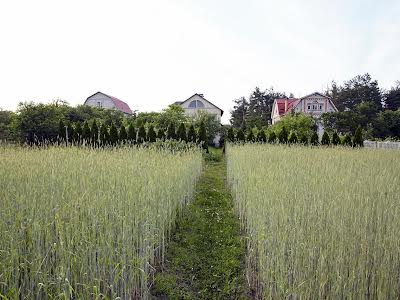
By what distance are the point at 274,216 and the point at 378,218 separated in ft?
2.83

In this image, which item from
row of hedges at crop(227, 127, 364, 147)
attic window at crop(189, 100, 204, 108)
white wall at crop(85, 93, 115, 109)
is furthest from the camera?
white wall at crop(85, 93, 115, 109)

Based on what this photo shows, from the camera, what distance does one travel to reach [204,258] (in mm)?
3881

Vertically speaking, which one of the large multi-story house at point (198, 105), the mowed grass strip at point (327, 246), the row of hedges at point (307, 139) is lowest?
the mowed grass strip at point (327, 246)

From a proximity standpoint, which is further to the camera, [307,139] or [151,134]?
[307,139]

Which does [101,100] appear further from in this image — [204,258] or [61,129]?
[204,258]

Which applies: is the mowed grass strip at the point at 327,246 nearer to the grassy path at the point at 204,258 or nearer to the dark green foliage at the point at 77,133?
the grassy path at the point at 204,258

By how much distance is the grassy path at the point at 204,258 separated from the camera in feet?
10.2

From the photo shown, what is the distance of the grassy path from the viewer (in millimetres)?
3104

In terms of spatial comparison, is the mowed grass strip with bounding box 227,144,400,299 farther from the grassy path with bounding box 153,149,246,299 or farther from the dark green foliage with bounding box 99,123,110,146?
the dark green foliage with bounding box 99,123,110,146

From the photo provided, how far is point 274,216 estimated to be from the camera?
3.03 m

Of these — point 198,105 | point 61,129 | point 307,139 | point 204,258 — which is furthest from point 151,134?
point 198,105

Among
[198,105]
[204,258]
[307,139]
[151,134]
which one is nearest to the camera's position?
[204,258]

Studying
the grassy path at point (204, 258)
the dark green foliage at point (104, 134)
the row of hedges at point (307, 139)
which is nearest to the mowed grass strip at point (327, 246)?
the grassy path at point (204, 258)

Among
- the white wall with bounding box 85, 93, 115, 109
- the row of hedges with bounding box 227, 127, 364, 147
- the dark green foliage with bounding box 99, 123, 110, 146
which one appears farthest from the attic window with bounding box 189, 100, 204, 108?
the dark green foliage with bounding box 99, 123, 110, 146
